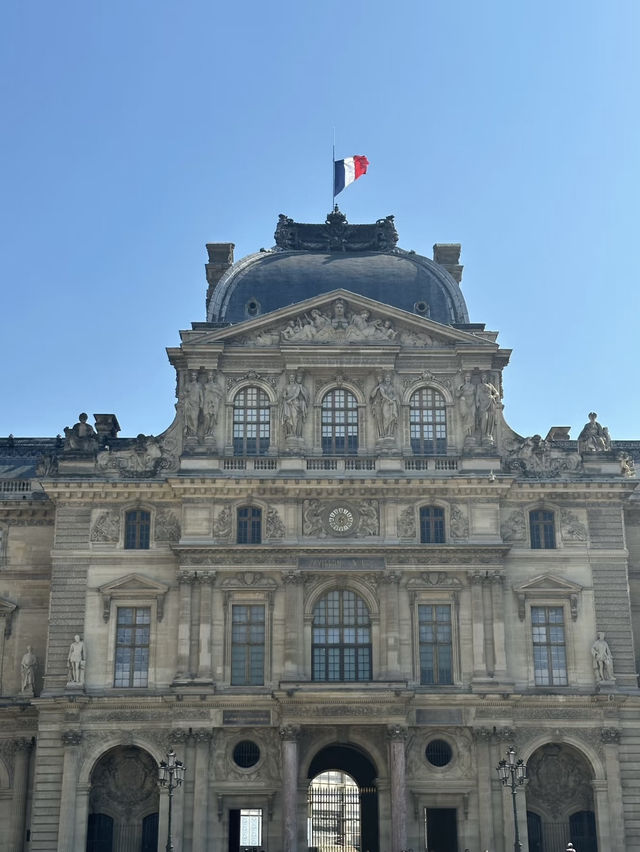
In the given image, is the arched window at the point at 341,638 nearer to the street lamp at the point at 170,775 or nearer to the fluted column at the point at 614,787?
the street lamp at the point at 170,775

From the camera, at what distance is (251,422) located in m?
48.0

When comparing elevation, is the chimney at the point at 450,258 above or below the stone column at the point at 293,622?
above

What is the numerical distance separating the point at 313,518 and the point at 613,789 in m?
15.0

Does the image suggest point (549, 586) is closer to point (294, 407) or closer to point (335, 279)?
point (294, 407)

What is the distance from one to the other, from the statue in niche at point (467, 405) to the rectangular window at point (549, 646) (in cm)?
748

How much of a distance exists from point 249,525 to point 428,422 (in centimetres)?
836

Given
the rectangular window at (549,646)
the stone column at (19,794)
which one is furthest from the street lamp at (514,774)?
the stone column at (19,794)

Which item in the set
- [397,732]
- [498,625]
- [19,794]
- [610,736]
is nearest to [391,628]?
[397,732]

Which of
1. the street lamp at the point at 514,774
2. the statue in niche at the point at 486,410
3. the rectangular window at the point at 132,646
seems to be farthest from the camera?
the statue in niche at the point at 486,410

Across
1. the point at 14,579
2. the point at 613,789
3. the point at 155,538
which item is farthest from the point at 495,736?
the point at 14,579

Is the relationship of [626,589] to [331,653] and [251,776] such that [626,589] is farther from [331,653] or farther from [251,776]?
[251,776]

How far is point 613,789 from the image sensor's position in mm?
44125

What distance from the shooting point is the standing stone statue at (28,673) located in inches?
1843

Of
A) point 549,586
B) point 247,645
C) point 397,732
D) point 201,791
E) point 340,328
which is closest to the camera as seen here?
point 397,732
